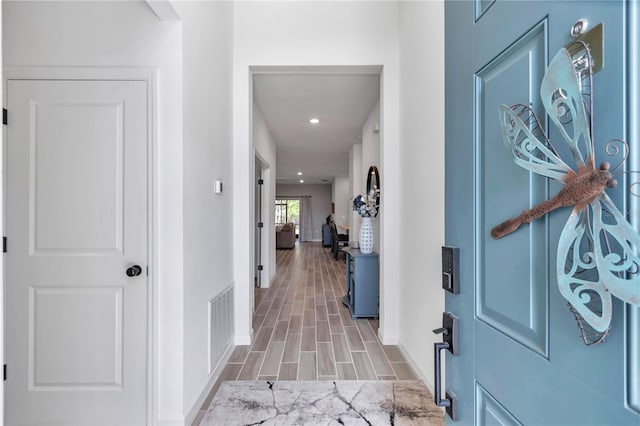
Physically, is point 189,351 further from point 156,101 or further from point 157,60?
point 157,60

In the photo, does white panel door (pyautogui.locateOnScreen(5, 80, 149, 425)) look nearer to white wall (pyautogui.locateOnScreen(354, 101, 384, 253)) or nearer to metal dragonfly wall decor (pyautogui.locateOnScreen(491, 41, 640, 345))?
metal dragonfly wall decor (pyautogui.locateOnScreen(491, 41, 640, 345))

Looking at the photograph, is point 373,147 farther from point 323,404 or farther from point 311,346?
point 323,404

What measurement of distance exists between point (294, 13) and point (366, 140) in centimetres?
227

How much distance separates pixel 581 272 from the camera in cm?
44

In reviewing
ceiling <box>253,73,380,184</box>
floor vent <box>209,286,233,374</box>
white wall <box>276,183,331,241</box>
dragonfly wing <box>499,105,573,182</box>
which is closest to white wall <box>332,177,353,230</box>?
white wall <box>276,183,331,241</box>

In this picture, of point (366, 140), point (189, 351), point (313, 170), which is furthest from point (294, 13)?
point (313, 170)

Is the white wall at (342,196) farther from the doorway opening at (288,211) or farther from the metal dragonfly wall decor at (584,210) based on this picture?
the metal dragonfly wall decor at (584,210)

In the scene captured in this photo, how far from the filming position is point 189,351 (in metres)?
1.70

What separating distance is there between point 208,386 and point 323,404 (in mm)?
798

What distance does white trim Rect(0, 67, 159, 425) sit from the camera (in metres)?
1.62

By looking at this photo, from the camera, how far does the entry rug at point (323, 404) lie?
169 centimetres

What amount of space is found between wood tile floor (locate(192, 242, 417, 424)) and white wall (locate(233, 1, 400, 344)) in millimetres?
246

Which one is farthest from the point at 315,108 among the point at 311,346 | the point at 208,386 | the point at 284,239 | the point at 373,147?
the point at 284,239

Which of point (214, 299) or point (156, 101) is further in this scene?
point (214, 299)
